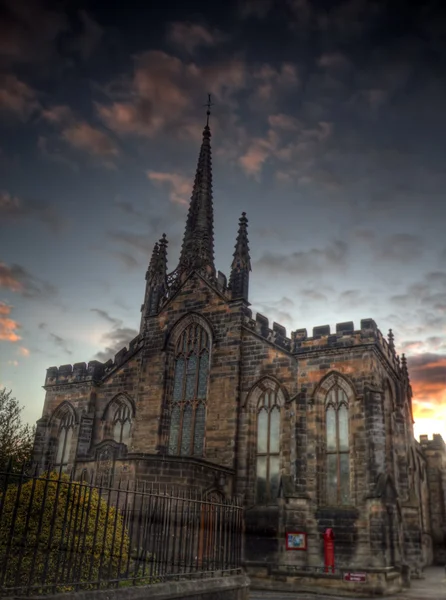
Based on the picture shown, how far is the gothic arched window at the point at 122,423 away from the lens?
83.5 feet

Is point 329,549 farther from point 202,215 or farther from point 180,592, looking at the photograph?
point 202,215

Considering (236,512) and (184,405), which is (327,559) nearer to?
(236,512)

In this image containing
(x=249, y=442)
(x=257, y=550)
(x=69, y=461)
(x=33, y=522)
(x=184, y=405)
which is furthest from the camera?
(x=69, y=461)

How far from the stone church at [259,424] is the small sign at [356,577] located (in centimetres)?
16

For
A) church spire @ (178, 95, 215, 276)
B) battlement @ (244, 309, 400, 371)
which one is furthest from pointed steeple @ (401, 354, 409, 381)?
church spire @ (178, 95, 215, 276)

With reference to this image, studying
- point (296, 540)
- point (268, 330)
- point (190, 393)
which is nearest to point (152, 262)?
point (190, 393)

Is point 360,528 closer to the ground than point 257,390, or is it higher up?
closer to the ground

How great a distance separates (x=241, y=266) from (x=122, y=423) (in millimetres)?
9418

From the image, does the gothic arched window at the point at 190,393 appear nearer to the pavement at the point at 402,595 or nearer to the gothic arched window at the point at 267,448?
the gothic arched window at the point at 267,448

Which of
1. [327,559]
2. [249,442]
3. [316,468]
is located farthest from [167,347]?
[327,559]

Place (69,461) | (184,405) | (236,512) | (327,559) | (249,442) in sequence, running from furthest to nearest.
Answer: (69,461)
(184,405)
(249,442)
(327,559)
(236,512)

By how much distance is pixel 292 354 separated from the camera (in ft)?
71.8

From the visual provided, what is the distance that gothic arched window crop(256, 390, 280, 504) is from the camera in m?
21.0

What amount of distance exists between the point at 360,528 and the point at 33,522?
11.7 meters
